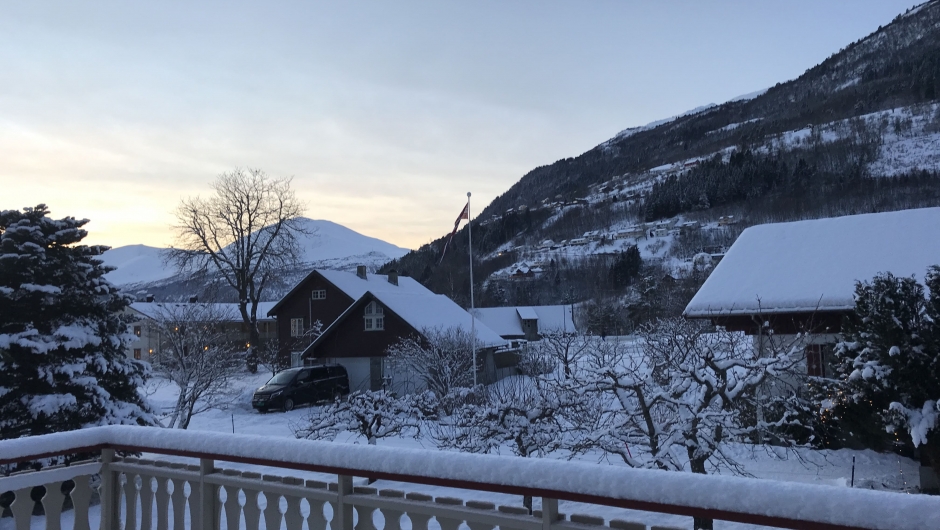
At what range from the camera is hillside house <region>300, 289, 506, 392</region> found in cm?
3091

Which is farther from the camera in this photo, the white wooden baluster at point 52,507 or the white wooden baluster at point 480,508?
the white wooden baluster at point 52,507

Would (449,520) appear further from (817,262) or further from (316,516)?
(817,262)

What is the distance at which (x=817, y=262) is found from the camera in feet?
51.5

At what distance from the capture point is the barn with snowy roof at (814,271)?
13977mm

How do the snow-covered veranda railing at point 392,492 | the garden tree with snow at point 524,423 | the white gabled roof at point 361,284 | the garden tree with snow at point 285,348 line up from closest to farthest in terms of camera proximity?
1. the snow-covered veranda railing at point 392,492
2. the garden tree with snow at point 524,423
3. the garden tree with snow at point 285,348
4. the white gabled roof at point 361,284

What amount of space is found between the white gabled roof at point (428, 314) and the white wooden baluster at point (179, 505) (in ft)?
83.6

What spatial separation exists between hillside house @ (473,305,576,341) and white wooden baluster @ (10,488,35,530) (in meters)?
56.2

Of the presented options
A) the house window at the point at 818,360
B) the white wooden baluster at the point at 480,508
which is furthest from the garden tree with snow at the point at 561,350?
the white wooden baluster at the point at 480,508

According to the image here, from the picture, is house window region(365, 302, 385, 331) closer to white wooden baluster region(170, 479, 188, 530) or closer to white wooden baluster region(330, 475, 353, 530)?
white wooden baluster region(170, 479, 188, 530)

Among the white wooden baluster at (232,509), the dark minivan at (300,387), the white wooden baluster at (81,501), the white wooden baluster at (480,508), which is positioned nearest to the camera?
the white wooden baluster at (480,508)

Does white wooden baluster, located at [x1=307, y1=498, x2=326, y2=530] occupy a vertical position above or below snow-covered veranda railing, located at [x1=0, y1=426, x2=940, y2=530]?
below

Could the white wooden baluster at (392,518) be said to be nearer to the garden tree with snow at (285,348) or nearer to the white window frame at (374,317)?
the white window frame at (374,317)

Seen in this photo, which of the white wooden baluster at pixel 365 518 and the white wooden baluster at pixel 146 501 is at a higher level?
the white wooden baluster at pixel 365 518

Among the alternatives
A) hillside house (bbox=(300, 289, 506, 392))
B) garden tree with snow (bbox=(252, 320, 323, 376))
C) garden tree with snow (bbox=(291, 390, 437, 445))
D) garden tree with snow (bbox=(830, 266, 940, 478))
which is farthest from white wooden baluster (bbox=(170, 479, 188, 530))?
garden tree with snow (bbox=(252, 320, 323, 376))
